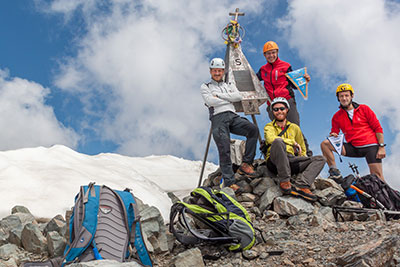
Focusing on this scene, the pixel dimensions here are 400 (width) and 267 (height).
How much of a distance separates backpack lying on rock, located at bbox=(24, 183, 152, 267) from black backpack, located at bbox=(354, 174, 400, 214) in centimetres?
446

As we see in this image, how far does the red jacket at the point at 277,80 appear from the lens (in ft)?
25.5

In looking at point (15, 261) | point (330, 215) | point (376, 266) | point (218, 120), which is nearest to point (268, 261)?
point (376, 266)

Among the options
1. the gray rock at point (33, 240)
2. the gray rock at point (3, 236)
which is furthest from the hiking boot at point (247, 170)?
the gray rock at point (3, 236)

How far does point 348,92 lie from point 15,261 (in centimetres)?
674

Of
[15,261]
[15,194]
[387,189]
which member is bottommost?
[15,261]

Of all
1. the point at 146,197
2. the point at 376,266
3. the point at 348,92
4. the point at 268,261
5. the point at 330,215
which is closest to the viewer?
the point at 376,266

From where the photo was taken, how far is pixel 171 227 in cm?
435

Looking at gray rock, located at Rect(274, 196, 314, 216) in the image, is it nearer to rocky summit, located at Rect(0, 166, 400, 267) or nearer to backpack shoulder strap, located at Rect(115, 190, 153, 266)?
rocky summit, located at Rect(0, 166, 400, 267)

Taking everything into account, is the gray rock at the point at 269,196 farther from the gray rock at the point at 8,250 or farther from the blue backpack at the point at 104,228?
the gray rock at the point at 8,250

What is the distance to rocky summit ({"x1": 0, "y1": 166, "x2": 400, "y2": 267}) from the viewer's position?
12.0 feet

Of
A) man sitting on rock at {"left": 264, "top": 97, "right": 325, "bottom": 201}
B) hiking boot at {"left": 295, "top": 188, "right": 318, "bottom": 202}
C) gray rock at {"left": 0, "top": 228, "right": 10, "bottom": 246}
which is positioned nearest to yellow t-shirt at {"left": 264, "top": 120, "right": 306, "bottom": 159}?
man sitting on rock at {"left": 264, "top": 97, "right": 325, "bottom": 201}

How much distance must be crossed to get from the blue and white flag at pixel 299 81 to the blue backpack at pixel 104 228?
4.79m

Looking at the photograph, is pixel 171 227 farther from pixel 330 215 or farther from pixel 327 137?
pixel 327 137

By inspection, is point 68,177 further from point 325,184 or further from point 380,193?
point 380,193
